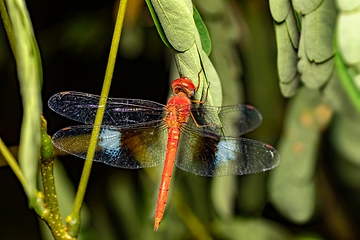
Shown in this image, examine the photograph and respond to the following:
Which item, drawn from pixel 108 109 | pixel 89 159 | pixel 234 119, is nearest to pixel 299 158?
pixel 234 119

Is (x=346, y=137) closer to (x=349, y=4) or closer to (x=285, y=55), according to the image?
(x=285, y=55)

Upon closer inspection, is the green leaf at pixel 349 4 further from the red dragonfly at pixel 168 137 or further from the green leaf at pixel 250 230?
the green leaf at pixel 250 230

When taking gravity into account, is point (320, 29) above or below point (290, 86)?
above

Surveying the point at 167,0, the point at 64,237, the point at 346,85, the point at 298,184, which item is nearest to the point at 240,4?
the point at 298,184

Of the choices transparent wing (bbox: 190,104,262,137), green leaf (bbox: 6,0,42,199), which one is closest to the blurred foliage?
transparent wing (bbox: 190,104,262,137)

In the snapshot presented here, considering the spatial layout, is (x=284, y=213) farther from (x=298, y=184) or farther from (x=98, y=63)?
(x=98, y=63)

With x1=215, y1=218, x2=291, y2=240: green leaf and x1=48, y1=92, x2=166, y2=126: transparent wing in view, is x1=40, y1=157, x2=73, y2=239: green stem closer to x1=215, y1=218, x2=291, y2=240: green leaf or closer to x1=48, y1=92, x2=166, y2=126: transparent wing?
x1=48, y1=92, x2=166, y2=126: transparent wing
